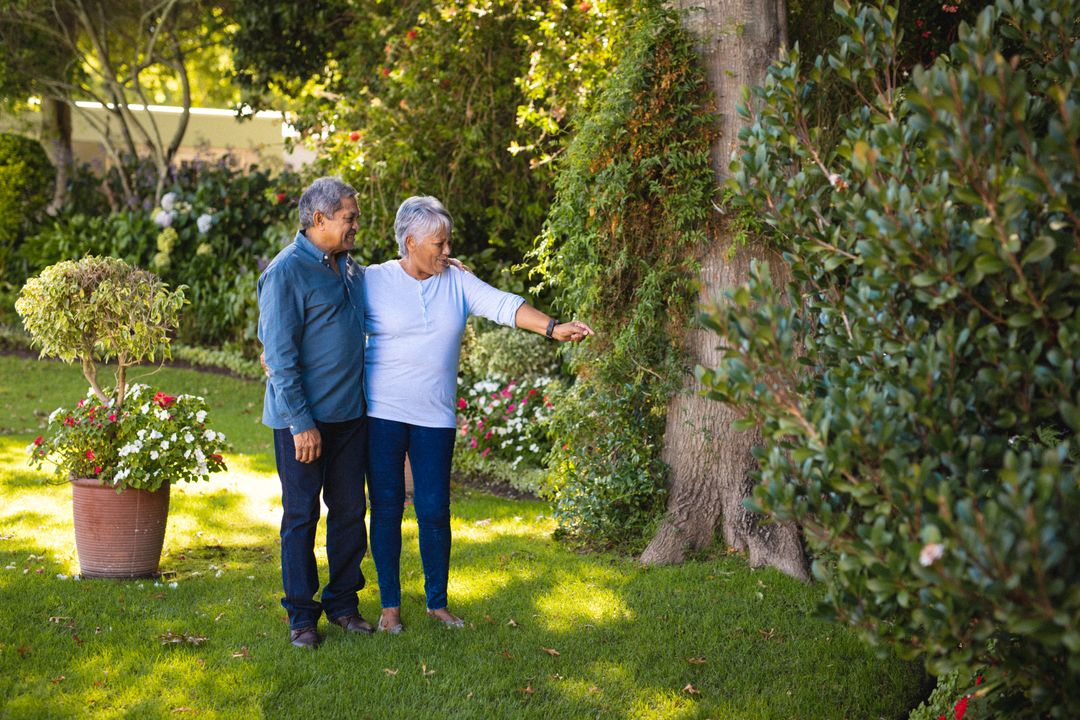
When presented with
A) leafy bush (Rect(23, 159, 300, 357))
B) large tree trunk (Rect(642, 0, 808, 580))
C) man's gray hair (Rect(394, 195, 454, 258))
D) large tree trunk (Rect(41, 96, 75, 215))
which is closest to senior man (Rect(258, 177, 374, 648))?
man's gray hair (Rect(394, 195, 454, 258))

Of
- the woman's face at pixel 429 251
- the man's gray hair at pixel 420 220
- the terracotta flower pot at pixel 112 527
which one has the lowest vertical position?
the terracotta flower pot at pixel 112 527

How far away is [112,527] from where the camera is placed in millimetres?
5090

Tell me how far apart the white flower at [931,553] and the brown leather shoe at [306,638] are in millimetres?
2838

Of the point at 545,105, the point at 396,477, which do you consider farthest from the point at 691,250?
the point at 545,105

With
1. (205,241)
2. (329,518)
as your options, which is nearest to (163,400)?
(329,518)

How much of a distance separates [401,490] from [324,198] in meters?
1.27

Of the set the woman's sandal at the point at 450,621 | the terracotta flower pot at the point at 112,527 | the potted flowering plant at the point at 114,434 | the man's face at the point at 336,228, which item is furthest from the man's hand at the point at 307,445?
the terracotta flower pot at the point at 112,527

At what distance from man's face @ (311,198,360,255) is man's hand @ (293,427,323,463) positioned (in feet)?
2.44

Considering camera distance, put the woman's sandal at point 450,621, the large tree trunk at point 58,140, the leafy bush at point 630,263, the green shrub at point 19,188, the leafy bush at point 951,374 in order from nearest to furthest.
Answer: the leafy bush at point 951,374 → the woman's sandal at point 450,621 → the leafy bush at point 630,263 → the green shrub at point 19,188 → the large tree trunk at point 58,140

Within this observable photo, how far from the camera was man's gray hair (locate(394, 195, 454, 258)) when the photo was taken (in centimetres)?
431

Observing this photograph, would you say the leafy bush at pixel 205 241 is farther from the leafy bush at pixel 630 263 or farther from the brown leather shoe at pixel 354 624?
the brown leather shoe at pixel 354 624

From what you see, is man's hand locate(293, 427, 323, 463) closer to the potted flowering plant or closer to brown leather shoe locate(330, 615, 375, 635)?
brown leather shoe locate(330, 615, 375, 635)

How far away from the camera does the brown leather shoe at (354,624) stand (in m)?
4.51

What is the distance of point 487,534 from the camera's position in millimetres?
6254
